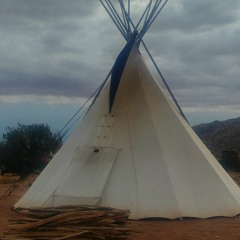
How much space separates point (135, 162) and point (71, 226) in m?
3.65

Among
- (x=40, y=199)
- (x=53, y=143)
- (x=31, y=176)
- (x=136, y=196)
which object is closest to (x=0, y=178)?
(x=31, y=176)

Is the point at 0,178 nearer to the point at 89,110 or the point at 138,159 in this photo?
the point at 89,110

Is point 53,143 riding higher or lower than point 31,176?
higher

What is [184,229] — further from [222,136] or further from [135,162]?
[222,136]

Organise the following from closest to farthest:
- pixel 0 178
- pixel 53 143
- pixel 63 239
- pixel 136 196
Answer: pixel 63 239 → pixel 136 196 → pixel 0 178 → pixel 53 143

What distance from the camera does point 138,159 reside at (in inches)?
448

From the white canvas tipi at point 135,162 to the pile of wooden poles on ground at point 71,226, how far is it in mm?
2421

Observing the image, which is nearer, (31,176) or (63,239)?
(63,239)

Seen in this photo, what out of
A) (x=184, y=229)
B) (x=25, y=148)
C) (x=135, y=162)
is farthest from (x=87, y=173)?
(x=25, y=148)

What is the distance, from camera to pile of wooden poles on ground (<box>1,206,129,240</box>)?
7.72 metres

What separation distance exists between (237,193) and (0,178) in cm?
1404

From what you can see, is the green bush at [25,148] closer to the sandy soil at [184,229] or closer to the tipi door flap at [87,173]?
the tipi door flap at [87,173]

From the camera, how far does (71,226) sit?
793 cm

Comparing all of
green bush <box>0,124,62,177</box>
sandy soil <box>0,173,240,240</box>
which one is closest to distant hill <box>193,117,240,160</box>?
green bush <box>0,124,62,177</box>
